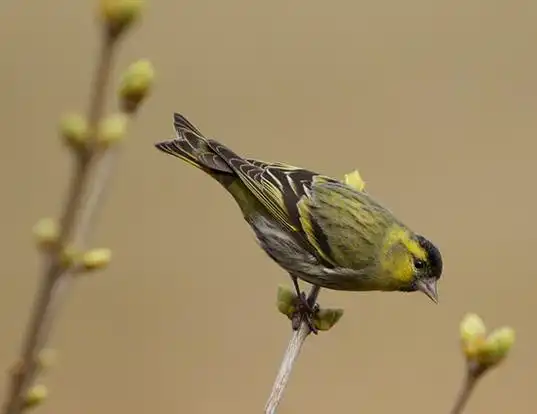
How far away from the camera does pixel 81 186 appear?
8.9 inches

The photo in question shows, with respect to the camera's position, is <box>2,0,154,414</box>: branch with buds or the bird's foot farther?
the bird's foot

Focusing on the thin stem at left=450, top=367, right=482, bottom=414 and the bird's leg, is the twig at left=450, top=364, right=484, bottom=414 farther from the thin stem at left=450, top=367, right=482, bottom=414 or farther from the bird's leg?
the bird's leg

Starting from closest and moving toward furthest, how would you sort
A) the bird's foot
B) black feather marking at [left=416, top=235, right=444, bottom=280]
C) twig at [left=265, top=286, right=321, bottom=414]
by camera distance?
twig at [left=265, top=286, right=321, bottom=414] < the bird's foot < black feather marking at [left=416, top=235, right=444, bottom=280]

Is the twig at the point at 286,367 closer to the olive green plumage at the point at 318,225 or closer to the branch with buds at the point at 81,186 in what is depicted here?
the branch with buds at the point at 81,186

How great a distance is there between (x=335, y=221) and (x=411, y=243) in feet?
0.41

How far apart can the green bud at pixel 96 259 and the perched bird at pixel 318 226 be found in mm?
951

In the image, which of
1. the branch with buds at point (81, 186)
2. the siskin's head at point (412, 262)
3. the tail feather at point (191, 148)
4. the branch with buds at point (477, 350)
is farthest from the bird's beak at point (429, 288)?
the branch with buds at point (81, 186)

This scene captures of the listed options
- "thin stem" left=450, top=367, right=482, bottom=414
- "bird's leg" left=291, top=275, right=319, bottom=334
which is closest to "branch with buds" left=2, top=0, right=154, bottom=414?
"thin stem" left=450, top=367, right=482, bottom=414

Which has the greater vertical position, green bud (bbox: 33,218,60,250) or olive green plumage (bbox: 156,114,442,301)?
olive green plumage (bbox: 156,114,442,301)

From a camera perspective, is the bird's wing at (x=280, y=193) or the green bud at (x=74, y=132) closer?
the green bud at (x=74, y=132)

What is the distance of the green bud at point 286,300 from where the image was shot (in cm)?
69

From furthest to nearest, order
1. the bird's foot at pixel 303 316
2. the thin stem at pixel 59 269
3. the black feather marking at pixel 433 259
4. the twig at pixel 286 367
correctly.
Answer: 1. the black feather marking at pixel 433 259
2. the bird's foot at pixel 303 316
3. the twig at pixel 286 367
4. the thin stem at pixel 59 269

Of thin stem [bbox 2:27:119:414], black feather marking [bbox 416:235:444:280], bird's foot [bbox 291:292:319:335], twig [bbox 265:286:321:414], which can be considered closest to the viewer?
thin stem [bbox 2:27:119:414]

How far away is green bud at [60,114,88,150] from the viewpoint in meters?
0.23
